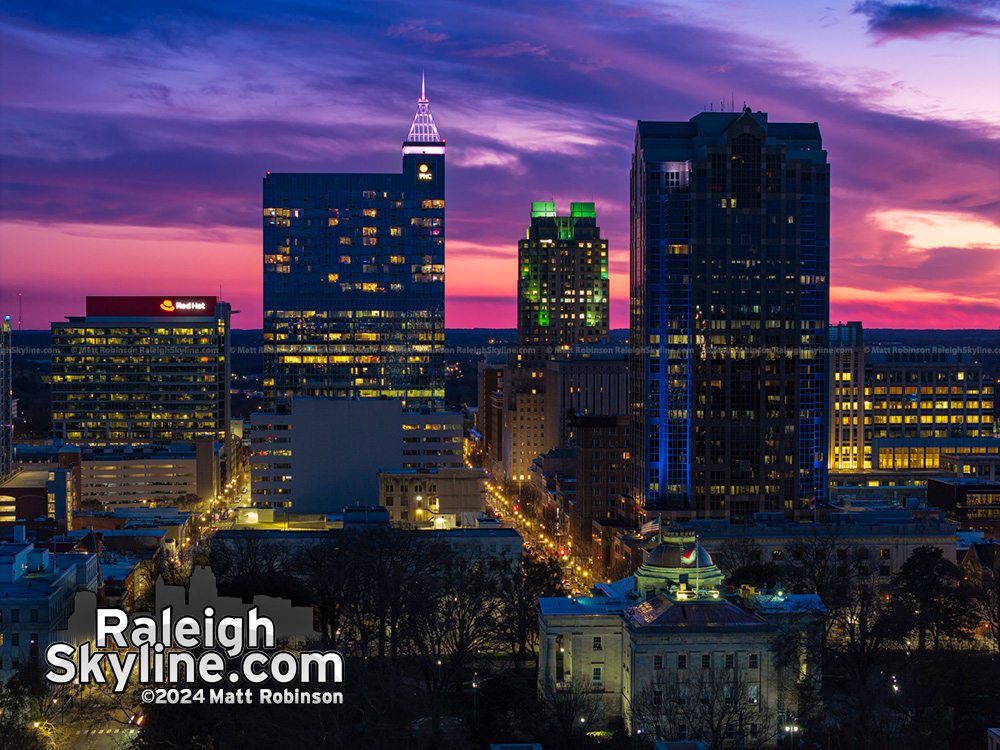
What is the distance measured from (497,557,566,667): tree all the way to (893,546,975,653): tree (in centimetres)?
3458

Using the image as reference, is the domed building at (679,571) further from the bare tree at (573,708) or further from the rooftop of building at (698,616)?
the bare tree at (573,708)

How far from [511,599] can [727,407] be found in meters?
68.3

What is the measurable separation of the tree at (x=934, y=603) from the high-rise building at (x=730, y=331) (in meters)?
49.5

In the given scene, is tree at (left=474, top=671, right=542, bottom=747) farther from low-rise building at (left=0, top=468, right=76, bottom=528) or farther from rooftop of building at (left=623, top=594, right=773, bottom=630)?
low-rise building at (left=0, top=468, right=76, bottom=528)

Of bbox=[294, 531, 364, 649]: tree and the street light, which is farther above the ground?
bbox=[294, 531, 364, 649]: tree

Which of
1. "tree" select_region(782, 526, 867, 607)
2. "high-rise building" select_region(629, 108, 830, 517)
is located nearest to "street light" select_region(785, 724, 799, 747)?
"tree" select_region(782, 526, 867, 607)

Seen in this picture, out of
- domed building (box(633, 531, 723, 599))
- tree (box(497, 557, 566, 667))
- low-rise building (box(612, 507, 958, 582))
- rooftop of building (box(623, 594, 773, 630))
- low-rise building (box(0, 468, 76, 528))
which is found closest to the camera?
rooftop of building (box(623, 594, 773, 630))

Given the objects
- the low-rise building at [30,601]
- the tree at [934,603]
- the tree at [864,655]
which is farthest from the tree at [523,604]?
the low-rise building at [30,601]

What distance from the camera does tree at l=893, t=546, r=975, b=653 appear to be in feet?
387

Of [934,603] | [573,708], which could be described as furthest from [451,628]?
[934,603]

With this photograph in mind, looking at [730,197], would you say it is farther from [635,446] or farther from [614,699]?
[614,699]

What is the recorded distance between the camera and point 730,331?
18100cm

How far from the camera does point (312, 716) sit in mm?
91250

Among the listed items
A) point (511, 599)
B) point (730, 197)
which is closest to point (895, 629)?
point (511, 599)
